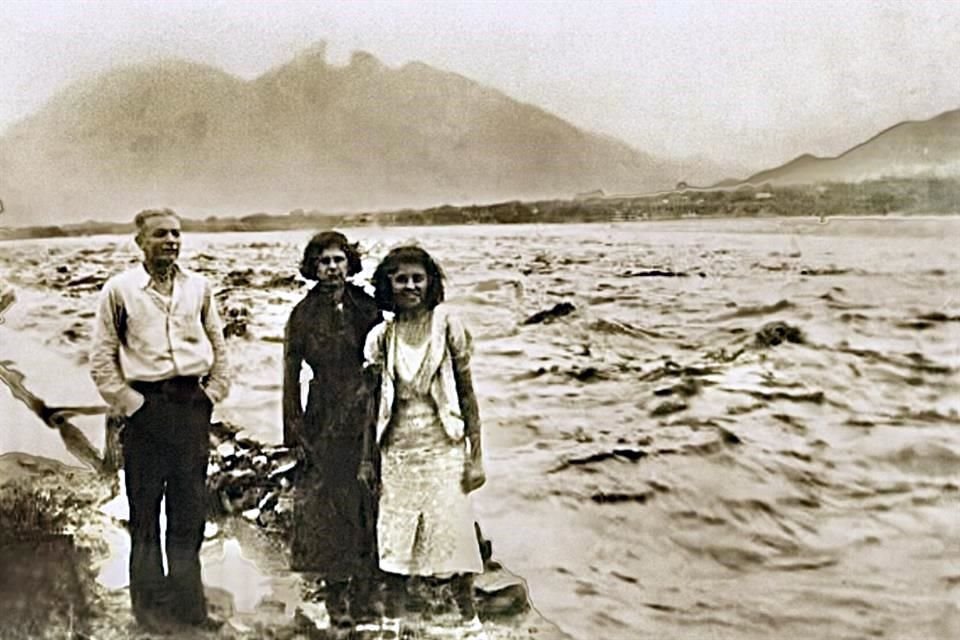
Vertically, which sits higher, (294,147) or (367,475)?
(294,147)

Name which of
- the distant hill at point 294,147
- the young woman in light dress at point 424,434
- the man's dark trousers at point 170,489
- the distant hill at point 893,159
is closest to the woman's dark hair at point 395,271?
the young woman in light dress at point 424,434

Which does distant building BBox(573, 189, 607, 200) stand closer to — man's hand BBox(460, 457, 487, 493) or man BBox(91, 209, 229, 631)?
man's hand BBox(460, 457, 487, 493)

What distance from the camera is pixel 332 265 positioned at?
214 centimetres

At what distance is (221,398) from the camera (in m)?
2.16

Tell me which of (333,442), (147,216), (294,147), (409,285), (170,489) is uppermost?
(294,147)

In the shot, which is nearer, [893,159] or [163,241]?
[893,159]

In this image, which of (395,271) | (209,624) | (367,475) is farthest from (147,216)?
(209,624)

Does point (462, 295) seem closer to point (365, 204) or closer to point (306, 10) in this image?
point (365, 204)

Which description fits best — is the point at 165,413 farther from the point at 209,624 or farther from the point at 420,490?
the point at 420,490

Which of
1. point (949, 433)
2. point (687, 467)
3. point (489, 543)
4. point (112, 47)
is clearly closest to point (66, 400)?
point (112, 47)

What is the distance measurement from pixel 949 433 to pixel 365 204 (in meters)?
1.24

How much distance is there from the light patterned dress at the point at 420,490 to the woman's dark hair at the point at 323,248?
0.18 metres

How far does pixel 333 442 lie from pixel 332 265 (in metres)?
0.36

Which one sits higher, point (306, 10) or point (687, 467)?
point (306, 10)
